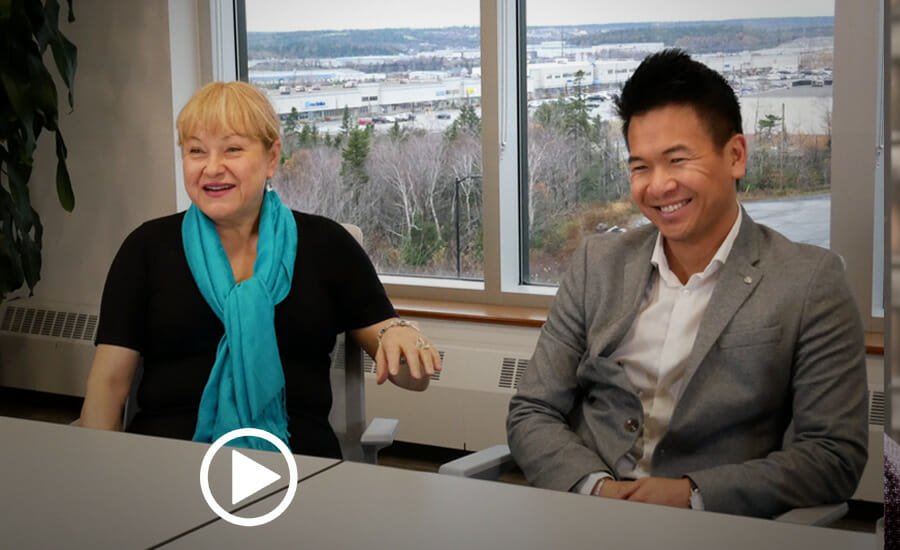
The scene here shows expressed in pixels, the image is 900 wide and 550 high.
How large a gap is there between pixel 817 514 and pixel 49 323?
3.86 meters

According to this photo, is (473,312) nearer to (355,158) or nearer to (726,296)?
(355,158)

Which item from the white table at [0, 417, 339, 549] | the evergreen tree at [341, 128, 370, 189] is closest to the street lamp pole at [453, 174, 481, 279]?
the evergreen tree at [341, 128, 370, 189]

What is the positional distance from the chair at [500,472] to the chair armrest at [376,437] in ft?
0.85

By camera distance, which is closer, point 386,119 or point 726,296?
point 726,296

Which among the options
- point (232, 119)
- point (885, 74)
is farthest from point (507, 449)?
point (885, 74)

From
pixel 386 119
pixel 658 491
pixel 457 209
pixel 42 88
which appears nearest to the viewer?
pixel 658 491

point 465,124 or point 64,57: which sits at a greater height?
point 64,57

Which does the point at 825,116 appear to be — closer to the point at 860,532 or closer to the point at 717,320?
the point at 717,320

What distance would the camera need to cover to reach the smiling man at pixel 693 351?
→ 161cm

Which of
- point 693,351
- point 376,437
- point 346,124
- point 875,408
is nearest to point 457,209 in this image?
point 346,124

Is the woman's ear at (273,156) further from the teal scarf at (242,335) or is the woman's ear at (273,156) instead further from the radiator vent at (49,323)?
the radiator vent at (49,323)

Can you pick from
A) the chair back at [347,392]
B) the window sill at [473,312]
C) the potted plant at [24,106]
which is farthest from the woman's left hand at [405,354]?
the potted plant at [24,106]

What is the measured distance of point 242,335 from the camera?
198 cm

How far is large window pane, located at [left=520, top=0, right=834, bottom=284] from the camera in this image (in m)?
3.41
